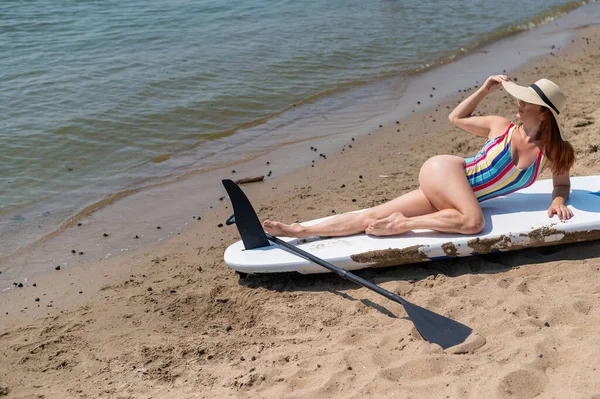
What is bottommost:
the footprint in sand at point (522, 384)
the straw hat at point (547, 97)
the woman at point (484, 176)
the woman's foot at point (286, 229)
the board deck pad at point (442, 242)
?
the footprint in sand at point (522, 384)

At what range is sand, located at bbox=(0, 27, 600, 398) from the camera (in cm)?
343

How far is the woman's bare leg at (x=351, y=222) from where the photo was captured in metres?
4.93

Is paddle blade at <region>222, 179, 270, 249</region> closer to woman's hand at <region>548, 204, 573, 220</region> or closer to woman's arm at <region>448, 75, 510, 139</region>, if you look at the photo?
woman's arm at <region>448, 75, 510, 139</region>

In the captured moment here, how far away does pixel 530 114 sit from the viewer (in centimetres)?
451

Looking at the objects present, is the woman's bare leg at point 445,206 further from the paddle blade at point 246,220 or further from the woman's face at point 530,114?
the paddle blade at point 246,220

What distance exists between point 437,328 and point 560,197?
164cm

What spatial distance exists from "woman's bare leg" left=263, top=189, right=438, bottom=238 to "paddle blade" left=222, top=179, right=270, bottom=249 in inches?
3.5

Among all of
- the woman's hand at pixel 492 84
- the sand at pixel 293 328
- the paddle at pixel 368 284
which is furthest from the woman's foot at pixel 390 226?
the woman's hand at pixel 492 84

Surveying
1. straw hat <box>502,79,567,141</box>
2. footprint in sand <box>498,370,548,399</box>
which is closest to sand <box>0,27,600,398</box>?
footprint in sand <box>498,370,548,399</box>

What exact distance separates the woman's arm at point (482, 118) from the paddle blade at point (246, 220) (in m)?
1.71

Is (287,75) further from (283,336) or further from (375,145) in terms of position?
(283,336)

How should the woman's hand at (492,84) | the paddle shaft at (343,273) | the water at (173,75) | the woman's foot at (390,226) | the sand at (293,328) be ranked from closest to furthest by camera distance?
the sand at (293,328)
the paddle shaft at (343,273)
the woman's foot at (390,226)
the woman's hand at (492,84)
the water at (173,75)

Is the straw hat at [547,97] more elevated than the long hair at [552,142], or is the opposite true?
the straw hat at [547,97]

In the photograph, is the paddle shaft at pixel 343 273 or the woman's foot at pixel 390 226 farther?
the woman's foot at pixel 390 226
